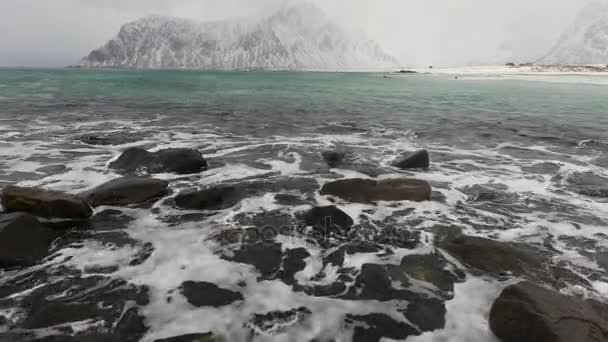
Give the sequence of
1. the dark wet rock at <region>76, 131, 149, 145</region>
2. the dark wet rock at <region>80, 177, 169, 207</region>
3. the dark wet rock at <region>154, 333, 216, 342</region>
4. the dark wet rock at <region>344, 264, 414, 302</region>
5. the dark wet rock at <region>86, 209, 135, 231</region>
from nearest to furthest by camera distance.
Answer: the dark wet rock at <region>154, 333, 216, 342</region> → the dark wet rock at <region>344, 264, 414, 302</region> → the dark wet rock at <region>86, 209, 135, 231</region> → the dark wet rock at <region>80, 177, 169, 207</region> → the dark wet rock at <region>76, 131, 149, 145</region>

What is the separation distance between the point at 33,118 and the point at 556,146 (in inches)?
1344

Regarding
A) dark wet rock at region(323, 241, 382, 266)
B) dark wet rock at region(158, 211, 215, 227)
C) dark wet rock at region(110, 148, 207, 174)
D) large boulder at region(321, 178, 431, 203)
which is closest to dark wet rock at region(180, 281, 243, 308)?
dark wet rock at region(323, 241, 382, 266)

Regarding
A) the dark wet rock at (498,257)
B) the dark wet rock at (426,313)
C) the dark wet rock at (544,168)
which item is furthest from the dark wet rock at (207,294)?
the dark wet rock at (544,168)

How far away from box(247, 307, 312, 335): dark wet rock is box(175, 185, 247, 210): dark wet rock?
4.86 metres

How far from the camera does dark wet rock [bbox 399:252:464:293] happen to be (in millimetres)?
7091

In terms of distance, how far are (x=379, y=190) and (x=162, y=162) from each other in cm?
831

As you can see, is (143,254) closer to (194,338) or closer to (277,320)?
(194,338)

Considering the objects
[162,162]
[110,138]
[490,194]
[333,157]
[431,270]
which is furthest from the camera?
[110,138]

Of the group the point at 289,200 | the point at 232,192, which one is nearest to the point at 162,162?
the point at 232,192

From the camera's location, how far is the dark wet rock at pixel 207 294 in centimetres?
646

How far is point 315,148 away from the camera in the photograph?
18.0 meters

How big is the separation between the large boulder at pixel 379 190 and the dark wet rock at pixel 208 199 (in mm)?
3160

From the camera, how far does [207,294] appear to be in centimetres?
672

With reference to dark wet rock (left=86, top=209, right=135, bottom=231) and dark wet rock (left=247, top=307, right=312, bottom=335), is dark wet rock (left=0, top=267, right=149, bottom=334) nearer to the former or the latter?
dark wet rock (left=86, top=209, right=135, bottom=231)
